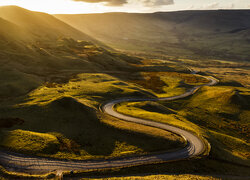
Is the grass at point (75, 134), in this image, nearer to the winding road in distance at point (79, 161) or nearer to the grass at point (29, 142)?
the grass at point (29, 142)

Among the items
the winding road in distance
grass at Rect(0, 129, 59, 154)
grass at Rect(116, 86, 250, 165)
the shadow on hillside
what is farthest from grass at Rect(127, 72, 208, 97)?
grass at Rect(0, 129, 59, 154)

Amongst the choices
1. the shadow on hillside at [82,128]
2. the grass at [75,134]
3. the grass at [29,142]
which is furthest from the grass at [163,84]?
the grass at [29,142]

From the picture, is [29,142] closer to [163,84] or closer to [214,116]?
[214,116]

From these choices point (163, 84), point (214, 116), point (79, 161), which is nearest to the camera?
point (79, 161)

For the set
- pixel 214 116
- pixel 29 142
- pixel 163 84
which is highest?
pixel 163 84

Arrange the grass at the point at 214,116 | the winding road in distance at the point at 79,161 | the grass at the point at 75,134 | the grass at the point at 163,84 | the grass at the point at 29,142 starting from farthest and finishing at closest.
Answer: the grass at the point at 163,84 < the grass at the point at 214,116 < the grass at the point at 75,134 < the grass at the point at 29,142 < the winding road in distance at the point at 79,161

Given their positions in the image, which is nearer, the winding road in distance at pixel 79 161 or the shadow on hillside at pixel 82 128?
the winding road in distance at pixel 79 161

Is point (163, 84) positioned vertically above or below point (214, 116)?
above

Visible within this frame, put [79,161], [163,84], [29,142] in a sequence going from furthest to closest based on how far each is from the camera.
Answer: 1. [163,84]
2. [29,142]
3. [79,161]

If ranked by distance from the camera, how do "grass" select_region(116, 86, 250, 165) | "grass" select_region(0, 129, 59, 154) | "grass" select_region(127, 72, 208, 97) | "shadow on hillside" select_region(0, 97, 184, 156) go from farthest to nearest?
"grass" select_region(127, 72, 208, 97), "grass" select_region(116, 86, 250, 165), "shadow on hillside" select_region(0, 97, 184, 156), "grass" select_region(0, 129, 59, 154)

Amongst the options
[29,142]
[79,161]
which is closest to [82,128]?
[29,142]

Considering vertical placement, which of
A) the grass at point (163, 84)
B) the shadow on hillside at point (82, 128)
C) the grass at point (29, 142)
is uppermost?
the grass at point (163, 84)

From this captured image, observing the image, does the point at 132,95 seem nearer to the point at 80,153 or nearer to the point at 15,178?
the point at 80,153

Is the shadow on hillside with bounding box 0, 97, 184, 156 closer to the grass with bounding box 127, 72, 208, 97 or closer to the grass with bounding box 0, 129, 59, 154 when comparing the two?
the grass with bounding box 0, 129, 59, 154
